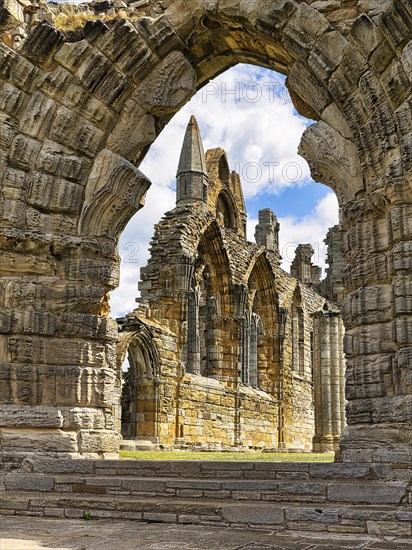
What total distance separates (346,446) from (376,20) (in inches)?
160

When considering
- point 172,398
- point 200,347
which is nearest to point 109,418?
point 172,398

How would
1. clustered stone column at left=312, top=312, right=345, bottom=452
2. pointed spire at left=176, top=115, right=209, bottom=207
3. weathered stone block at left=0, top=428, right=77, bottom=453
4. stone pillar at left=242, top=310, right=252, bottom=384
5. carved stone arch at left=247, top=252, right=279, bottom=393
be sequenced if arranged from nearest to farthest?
weathered stone block at left=0, top=428, right=77, bottom=453 → clustered stone column at left=312, top=312, right=345, bottom=452 → stone pillar at left=242, top=310, right=252, bottom=384 → pointed spire at left=176, top=115, right=209, bottom=207 → carved stone arch at left=247, top=252, right=279, bottom=393

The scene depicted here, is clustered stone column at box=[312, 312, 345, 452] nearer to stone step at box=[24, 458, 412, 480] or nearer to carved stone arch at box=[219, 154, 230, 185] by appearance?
stone step at box=[24, 458, 412, 480]

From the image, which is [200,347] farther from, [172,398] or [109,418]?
[109,418]

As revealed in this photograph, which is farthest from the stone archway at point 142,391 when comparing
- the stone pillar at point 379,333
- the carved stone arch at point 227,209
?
the stone pillar at point 379,333

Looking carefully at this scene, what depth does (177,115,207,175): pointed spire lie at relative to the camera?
25828 millimetres

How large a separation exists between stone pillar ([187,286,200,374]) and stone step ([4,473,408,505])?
46.3 feet

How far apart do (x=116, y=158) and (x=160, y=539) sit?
16.6 feet

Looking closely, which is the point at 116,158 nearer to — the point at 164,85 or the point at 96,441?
the point at 164,85

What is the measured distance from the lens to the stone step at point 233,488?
18.8ft

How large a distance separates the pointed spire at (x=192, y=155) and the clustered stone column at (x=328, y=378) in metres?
10.9

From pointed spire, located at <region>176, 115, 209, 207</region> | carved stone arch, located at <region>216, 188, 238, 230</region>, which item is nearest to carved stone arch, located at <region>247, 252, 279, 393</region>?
carved stone arch, located at <region>216, 188, 238, 230</region>

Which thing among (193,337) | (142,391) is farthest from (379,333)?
(193,337)

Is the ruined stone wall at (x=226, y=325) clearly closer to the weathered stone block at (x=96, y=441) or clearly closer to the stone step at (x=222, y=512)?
the weathered stone block at (x=96, y=441)
